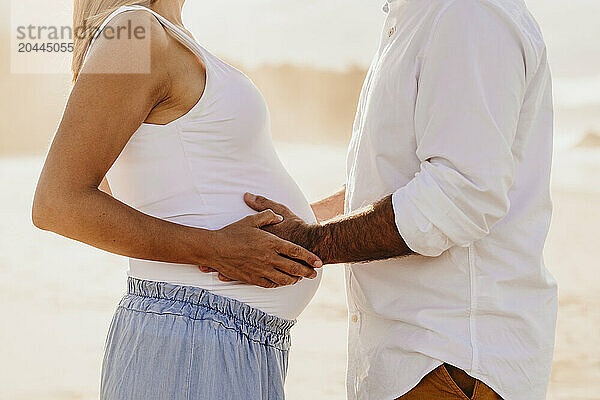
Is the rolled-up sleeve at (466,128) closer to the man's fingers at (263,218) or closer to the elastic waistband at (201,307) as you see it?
the man's fingers at (263,218)

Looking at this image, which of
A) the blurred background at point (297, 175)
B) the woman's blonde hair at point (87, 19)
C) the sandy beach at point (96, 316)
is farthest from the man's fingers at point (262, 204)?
the sandy beach at point (96, 316)

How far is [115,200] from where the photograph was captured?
1670 mm

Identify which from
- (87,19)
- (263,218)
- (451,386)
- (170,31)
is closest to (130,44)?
(170,31)

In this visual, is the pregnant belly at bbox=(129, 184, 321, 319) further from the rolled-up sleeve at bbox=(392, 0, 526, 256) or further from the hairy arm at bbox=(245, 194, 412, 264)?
the rolled-up sleeve at bbox=(392, 0, 526, 256)

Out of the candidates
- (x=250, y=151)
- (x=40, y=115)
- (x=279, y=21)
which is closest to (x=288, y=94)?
(x=279, y=21)

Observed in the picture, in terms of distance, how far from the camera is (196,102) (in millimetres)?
1734

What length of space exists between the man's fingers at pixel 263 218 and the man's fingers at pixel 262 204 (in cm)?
5

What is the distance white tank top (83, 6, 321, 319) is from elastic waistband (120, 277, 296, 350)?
0.02 m

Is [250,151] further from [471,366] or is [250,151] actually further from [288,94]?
[288,94]

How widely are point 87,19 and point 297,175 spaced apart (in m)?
12.7

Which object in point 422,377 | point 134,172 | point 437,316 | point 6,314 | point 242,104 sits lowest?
point 6,314

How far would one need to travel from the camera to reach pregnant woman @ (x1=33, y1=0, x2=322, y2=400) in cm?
163

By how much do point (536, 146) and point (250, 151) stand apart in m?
0.61

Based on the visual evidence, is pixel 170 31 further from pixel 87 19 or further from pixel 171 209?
pixel 171 209
